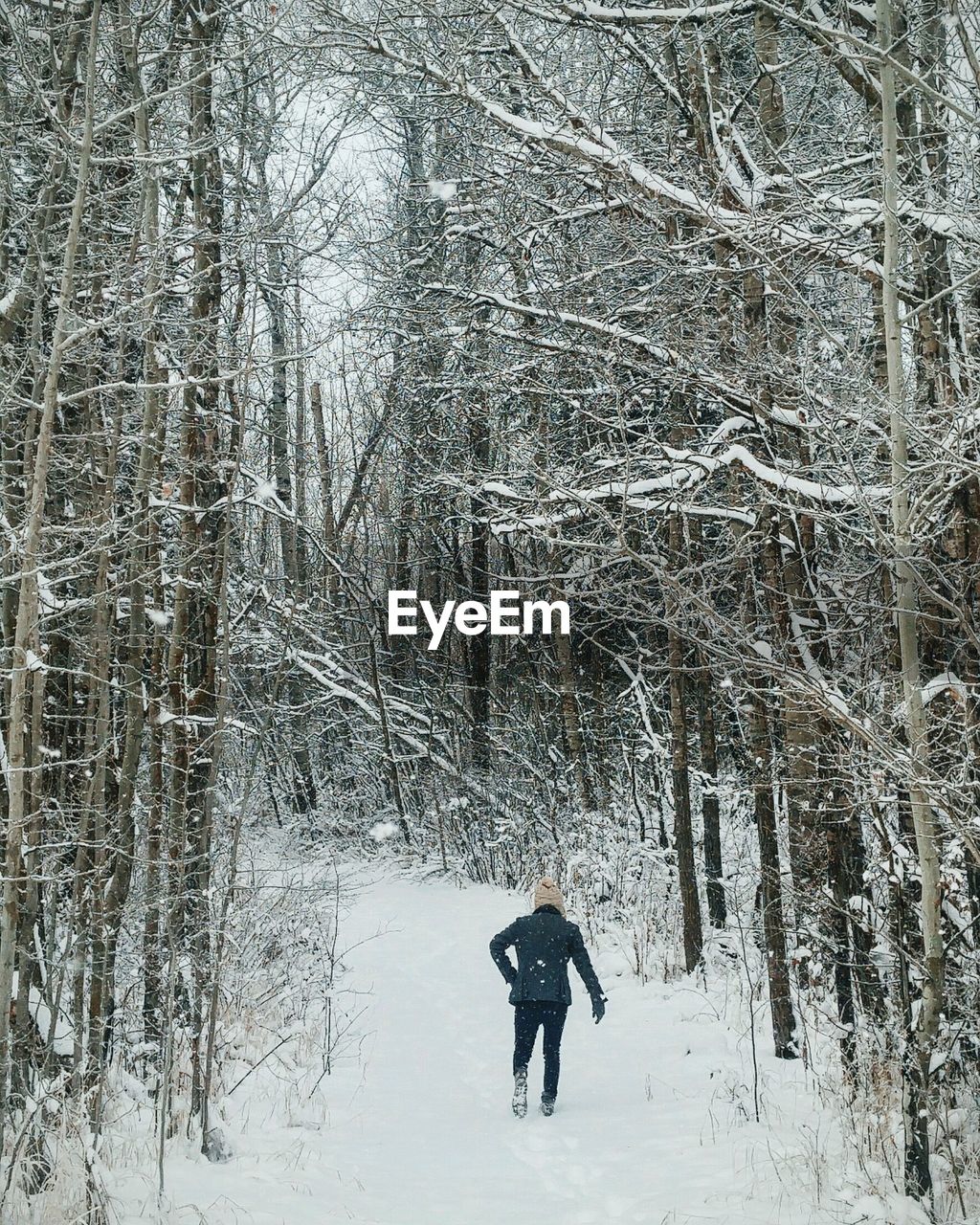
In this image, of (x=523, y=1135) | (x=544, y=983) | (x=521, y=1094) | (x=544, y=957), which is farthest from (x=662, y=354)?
(x=523, y=1135)

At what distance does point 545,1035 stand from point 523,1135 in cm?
68

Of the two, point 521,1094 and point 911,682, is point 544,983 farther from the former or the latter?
point 911,682

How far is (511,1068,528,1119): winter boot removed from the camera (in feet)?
21.4

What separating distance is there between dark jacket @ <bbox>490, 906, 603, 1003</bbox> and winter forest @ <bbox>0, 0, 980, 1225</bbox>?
751 mm

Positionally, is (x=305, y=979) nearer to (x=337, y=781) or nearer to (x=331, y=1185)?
(x=331, y=1185)

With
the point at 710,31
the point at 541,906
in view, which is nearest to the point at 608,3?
the point at 710,31

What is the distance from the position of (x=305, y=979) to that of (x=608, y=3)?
731 cm

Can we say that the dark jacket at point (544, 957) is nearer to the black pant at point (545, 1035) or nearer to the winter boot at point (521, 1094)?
the black pant at point (545, 1035)

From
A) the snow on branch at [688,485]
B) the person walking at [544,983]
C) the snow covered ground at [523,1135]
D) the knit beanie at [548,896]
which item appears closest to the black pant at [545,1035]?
the person walking at [544,983]

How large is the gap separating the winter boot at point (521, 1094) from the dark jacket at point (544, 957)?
0.44 meters

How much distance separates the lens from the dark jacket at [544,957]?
6797mm

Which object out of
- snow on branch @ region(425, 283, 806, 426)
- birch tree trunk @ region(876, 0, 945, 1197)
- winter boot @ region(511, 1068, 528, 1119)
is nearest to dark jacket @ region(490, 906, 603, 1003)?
winter boot @ region(511, 1068, 528, 1119)

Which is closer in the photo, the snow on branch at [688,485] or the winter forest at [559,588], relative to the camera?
the winter forest at [559,588]

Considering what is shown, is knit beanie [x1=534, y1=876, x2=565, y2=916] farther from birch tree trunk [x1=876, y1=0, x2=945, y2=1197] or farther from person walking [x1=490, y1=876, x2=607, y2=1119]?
birch tree trunk [x1=876, y1=0, x2=945, y2=1197]
